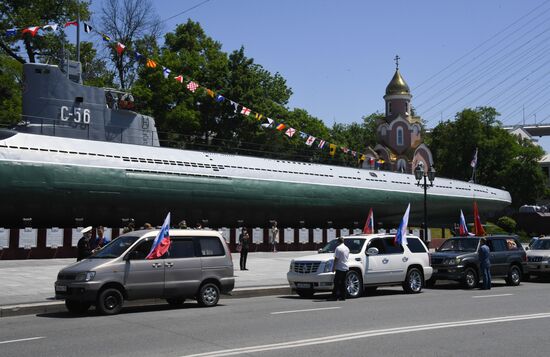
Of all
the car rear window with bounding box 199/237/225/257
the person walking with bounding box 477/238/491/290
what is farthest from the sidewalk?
the person walking with bounding box 477/238/491/290

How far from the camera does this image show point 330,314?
1331 centimetres

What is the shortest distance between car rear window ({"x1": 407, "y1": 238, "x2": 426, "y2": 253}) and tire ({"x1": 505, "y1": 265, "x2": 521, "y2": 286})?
4575 millimetres

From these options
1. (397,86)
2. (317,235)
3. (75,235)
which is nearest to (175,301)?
(75,235)

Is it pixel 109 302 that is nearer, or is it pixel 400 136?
pixel 109 302

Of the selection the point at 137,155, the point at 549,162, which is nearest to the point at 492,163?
the point at 549,162

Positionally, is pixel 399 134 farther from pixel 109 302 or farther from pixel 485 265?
pixel 109 302

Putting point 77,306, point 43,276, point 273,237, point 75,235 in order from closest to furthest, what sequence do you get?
1. point 77,306
2. point 43,276
3. point 75,235
4. point 273,237

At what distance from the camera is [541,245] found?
25.0 meters

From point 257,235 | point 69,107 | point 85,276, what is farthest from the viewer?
point 257,235

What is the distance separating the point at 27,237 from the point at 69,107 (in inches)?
251

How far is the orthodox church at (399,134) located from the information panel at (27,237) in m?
56.3

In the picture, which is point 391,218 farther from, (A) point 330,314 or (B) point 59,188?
(A) point 330,314

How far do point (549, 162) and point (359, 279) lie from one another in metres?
103

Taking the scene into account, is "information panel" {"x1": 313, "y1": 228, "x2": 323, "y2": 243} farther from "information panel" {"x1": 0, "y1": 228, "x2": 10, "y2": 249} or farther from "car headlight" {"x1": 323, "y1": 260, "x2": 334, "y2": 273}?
"car headlight" {"x1": 323, "y1": 260, "x2": 334, "y2": 273}
